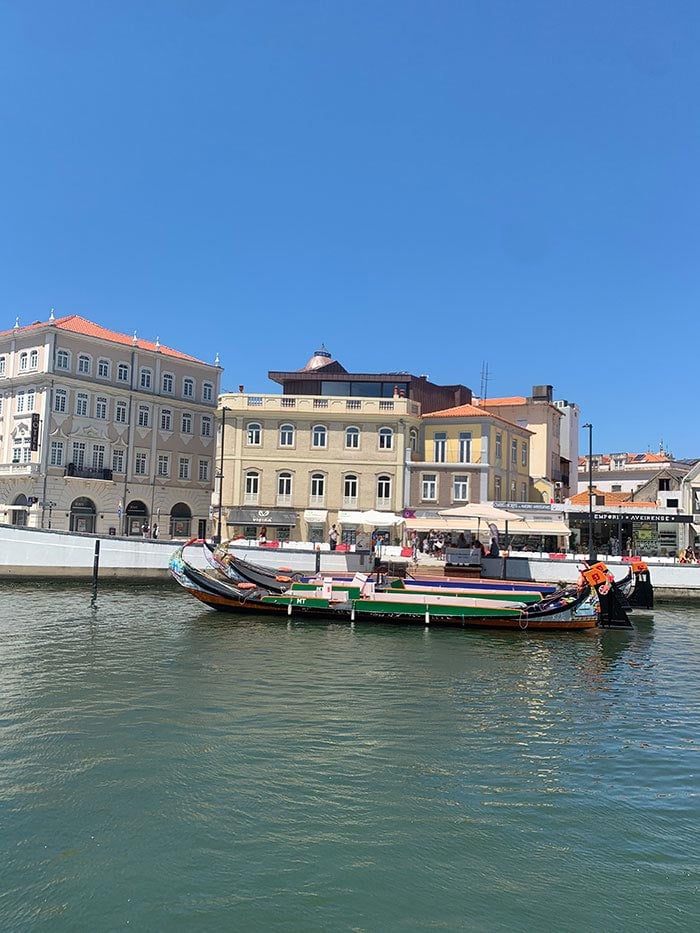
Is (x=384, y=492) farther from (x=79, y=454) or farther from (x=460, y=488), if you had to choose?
(x=79, y=454)

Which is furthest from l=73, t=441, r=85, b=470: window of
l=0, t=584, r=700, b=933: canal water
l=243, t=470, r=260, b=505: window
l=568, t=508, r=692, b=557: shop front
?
l=568, t=508, r=692, b=557: shop front

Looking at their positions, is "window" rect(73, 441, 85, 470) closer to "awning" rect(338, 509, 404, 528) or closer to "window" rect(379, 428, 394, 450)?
"awning" rect(338, 509, 404, 528)

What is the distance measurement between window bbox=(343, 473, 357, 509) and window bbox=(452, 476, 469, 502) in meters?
6.62

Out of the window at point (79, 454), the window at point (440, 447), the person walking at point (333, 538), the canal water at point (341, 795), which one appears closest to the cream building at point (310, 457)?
the window at point (440, 447)

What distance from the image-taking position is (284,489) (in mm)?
48625

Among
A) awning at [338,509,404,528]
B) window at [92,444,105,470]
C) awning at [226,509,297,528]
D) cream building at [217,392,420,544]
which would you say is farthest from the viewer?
window at [92,444,105,470]

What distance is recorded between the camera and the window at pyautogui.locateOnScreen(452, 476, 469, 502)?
160 feet

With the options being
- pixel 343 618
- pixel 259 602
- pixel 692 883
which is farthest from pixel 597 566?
pixel 692 883

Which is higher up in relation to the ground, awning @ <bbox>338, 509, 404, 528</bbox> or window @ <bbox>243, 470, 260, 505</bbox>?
window @ <bbox>243, 470, 260, 505</bbox>

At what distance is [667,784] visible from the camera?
10.6m

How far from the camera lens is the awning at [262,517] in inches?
1874

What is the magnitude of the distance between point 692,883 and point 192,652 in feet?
47.8

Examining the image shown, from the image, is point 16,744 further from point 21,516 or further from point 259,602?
point 21,516

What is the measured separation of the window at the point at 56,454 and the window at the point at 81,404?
8.60 ft
